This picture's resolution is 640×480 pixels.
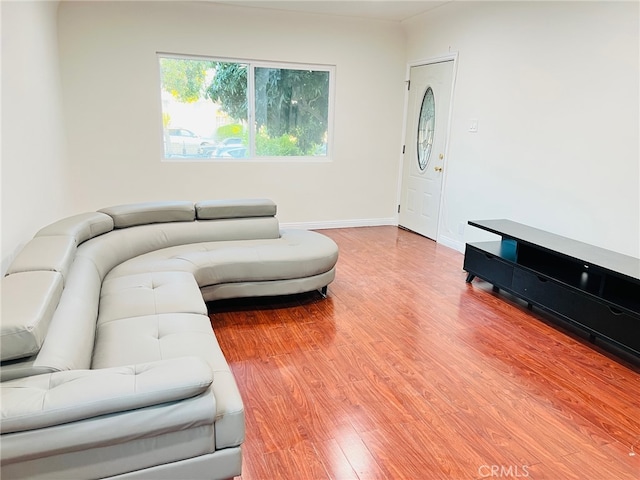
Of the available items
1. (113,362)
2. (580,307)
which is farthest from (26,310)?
(580,307)

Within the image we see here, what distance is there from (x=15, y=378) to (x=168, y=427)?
527 millimetres

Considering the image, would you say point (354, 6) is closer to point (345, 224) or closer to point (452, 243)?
point (345, 224)

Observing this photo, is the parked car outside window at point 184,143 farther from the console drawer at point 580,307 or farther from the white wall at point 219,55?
the console drawer at point 580,307

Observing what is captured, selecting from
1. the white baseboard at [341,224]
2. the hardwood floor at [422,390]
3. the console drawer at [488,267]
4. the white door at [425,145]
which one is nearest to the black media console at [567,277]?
the console drawer at [488,267]

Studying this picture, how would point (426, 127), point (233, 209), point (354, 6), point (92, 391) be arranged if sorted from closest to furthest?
point (92, 391)
point (233, 209)
point (354, 6)
point (426, 127)

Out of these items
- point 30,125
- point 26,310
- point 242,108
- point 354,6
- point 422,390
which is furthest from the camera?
point 242,108

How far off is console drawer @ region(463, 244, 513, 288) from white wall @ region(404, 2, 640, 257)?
60 cm

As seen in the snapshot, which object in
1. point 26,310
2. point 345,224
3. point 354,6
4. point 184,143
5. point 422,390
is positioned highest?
point 354,6

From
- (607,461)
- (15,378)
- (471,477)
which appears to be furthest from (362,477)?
(15,378)

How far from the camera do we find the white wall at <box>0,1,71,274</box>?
2.42 metres

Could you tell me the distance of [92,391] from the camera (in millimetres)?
1294

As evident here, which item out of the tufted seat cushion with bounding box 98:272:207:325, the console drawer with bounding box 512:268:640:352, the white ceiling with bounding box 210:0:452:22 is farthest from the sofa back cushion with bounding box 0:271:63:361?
the white ceiling with bounding box 210:0:452:22

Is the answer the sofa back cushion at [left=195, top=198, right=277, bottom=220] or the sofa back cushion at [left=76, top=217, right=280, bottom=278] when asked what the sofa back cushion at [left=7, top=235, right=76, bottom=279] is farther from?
the sofa back cushion at [left=195, top=198, right=277, bottom=220]

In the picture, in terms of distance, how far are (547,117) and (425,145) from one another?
184 cm
